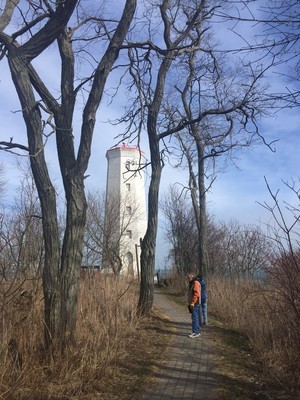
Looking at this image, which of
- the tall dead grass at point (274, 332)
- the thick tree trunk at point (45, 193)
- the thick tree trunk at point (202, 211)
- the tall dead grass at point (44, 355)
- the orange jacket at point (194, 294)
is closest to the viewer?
the tall dead grass at point (44, 355)

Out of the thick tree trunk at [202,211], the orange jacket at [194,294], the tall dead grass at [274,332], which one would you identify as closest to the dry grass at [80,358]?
the orange jacket at [194,294]

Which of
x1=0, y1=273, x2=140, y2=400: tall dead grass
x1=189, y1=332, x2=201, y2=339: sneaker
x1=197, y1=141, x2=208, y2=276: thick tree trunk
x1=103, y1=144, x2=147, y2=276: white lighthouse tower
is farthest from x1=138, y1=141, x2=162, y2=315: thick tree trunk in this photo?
x1=103, y1=144, x2=147, y2=276: white lighthouse tower

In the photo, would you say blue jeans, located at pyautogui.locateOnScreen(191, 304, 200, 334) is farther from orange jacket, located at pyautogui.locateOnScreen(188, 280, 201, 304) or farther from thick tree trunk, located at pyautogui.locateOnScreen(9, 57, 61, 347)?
thick tree trunk, located at pyautogui.locateOnScreen(9, 57, 61, 347)

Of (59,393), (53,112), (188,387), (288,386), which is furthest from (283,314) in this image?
(53,112)

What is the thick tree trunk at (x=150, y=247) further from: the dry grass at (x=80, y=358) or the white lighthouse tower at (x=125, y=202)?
the white lighthouse tower at (x=125, y=202)

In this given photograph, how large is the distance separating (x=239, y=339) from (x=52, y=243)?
20.1 ft

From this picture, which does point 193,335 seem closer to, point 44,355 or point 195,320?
point 195,320

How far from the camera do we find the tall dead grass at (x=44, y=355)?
21.4 ft

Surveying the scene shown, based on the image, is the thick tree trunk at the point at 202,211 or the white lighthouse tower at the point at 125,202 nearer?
the thick tree trunk at the point at 202,211

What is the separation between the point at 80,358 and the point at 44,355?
0.59 m

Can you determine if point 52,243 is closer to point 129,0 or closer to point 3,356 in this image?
point 3,356

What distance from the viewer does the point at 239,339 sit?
12258 mm

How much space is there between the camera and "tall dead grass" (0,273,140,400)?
257 inches

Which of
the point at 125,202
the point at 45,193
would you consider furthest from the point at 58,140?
the point at 125,202
